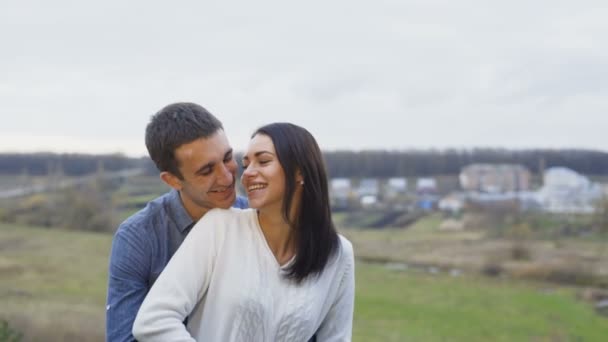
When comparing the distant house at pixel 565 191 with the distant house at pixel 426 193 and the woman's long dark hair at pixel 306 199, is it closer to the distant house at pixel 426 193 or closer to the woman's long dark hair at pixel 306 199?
the distant house at pixel 426 193

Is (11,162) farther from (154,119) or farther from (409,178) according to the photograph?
(154,119)

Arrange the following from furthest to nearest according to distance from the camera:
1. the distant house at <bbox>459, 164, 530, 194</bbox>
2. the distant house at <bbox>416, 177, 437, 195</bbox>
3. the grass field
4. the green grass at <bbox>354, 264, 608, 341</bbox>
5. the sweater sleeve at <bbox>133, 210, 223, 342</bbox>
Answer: the distant house at <bbox>416, 177, 437, 195</bbox> → the distant house at <bbox>459, 164, 530, 194</bbox> → the green grass at <bbox>354, 264, 608, 341</bbox> → the grass field → the sweater sleeve at <bbox>133, 210, 223, 342</bbox>

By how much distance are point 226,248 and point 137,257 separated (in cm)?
29

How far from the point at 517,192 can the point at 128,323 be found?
40994 millimetres

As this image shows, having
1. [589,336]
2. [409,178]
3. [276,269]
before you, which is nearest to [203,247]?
[276,269]

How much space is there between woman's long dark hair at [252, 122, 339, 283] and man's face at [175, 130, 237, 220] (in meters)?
0.13

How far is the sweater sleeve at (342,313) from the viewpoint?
249 centimetres

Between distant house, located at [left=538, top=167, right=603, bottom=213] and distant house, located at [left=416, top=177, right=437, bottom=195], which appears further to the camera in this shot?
distant house, located at [left=416, top=177, right=437, bottom=195]

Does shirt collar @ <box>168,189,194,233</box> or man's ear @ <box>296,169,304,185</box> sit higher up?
man's ear @ <box>296,169,304,185</box>

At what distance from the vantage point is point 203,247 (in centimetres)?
230

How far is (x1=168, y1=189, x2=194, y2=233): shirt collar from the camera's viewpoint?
2480mm

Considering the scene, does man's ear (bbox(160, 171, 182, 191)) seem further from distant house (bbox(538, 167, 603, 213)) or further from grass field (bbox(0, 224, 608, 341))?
distant house (bbox(538, 167, 603, 213))

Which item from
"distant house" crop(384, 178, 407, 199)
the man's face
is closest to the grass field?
the man's face

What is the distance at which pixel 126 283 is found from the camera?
235 cm
